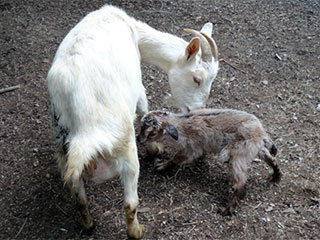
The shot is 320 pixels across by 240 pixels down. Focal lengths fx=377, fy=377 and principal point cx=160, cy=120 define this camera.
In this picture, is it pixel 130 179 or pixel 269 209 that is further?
pixel 269 209

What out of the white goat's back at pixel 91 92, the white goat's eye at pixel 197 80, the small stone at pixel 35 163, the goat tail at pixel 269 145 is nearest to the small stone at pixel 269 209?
the goat tail at pixel 269 145

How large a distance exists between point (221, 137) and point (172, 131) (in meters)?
0.48

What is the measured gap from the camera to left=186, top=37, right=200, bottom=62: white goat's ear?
12.2 feet

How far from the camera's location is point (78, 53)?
9.52ft

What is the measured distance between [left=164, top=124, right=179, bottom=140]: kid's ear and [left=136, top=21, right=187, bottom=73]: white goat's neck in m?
0.72

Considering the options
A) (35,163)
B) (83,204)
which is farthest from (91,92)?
(35,163)

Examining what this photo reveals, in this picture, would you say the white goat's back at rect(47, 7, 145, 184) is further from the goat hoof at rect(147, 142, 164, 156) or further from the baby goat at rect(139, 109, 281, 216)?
the goat hoof at rect(147, 142, 164, 156)

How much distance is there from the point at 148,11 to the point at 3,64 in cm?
266

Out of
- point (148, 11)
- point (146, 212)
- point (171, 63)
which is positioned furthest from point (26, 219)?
point (148, 11)

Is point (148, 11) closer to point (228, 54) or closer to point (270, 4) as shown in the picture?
point (228, 54)

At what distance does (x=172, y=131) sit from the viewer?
Result: 3740 mm

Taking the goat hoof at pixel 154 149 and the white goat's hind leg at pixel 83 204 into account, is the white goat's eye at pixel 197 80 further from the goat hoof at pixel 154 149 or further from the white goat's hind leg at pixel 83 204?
the white goat's hind leg at pixel 83 204

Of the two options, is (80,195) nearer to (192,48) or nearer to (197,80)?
(197,80)

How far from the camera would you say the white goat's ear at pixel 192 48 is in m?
3.73
